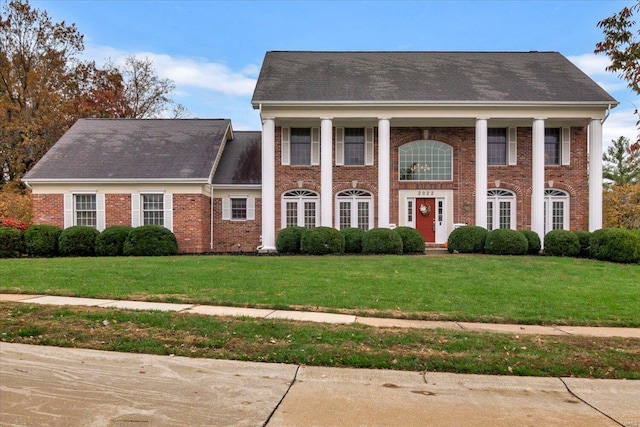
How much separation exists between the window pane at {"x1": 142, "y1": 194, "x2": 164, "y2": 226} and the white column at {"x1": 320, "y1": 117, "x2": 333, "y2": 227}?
7066mm

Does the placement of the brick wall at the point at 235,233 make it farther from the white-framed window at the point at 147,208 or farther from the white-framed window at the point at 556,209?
the white-framed window at the point at 556,209

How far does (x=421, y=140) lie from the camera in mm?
21203

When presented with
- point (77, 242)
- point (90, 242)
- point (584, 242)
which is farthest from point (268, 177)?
point (584, 242)

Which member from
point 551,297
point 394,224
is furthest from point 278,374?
point 394,224

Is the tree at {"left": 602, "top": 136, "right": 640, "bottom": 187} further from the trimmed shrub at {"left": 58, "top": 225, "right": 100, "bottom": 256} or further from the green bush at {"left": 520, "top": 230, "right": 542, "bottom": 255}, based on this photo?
the trimmed shrub at {"left": 58, "top": 225, "right": 100, "bottom": 256}

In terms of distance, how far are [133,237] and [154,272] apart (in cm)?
666

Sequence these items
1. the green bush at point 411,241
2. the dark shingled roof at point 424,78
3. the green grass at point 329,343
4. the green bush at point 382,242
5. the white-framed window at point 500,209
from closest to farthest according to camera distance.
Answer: the green grass at point 329,343 → the green bush at point 382,242 → the green bush at point 411,241 → the dark shingled roof at point 424,78 → the white-framed window at point 500,209

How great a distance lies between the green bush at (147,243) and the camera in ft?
58.8

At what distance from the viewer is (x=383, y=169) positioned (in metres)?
19.3

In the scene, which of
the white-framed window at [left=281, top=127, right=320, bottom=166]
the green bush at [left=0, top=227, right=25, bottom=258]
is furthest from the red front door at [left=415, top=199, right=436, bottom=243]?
the green bush at [left=0, top=227, right=25, bottom=258]

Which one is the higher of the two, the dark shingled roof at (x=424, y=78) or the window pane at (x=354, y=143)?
the dark shingled roof at (x=424, y=78)

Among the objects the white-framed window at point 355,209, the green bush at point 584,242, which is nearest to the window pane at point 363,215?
the white-framed window at point 355,209

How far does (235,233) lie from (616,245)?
49.7 ft

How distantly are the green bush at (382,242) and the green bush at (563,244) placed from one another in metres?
5.86
